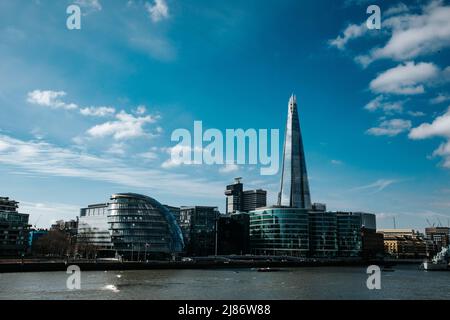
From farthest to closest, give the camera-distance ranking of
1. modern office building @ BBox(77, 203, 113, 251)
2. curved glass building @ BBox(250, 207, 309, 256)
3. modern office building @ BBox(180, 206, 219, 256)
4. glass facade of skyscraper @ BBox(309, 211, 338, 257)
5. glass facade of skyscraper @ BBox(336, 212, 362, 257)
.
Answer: glass facade of skyscraper @ BBox(336, 212, 362, 257)
modern office building @ BBox(180, 206, 219, 256)
glass facade of skyscraper @ BBox(309, 211, 338, 257)
curved glass building @ BBox(250, 207, 309, 256)
modern office building @ BBox(77, 203, 113, 251)

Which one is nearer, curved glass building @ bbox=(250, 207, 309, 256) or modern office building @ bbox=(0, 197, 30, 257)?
modern office building @ bbox=(0, 197, 30, 257)

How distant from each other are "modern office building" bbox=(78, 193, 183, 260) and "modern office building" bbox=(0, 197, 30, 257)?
2160cm

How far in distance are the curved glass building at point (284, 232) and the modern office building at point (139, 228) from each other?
52.3 m

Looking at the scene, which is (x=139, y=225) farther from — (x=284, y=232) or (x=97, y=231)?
(x=284, y=232)

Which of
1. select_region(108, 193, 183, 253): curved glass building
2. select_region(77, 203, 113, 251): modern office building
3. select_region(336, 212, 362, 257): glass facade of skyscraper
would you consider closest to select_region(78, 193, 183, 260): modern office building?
select_region(108, 193, 183, 253): curved glass building

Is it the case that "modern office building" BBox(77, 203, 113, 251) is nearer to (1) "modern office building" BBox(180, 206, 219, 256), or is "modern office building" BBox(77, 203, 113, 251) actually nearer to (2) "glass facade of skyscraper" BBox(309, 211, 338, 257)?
(1) "modern office building" BBox(180, 206, 219, 256)

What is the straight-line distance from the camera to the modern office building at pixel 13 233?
145375 mm

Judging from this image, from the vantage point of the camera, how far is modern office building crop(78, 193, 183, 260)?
144250 mm

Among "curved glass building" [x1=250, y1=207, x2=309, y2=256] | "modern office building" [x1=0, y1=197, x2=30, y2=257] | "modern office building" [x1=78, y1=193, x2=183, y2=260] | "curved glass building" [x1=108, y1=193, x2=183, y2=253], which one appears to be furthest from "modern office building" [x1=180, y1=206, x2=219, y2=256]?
"modern office building" [x1=0, y1=197, x2=30, y2=257]

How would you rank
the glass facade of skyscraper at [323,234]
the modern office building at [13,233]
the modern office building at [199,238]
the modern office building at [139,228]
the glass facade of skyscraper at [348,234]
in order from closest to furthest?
the modern office building at [139,228], the modern office building at [13,233], the glass facade of skyscraper at [323,234], the modern office building at [199,238], the glass facade of skyscraper at [348,234]

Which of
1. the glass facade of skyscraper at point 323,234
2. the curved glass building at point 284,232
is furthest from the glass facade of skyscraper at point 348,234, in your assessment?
the curved glass building at point 284,232

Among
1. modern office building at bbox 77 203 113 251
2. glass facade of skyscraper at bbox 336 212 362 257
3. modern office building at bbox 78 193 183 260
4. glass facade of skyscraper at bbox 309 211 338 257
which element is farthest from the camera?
glass facade of skyscraper at bbox 336 212 362 257

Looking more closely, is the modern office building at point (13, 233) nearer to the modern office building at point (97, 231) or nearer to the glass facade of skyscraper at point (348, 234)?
the modern office building at point (97, 231)
